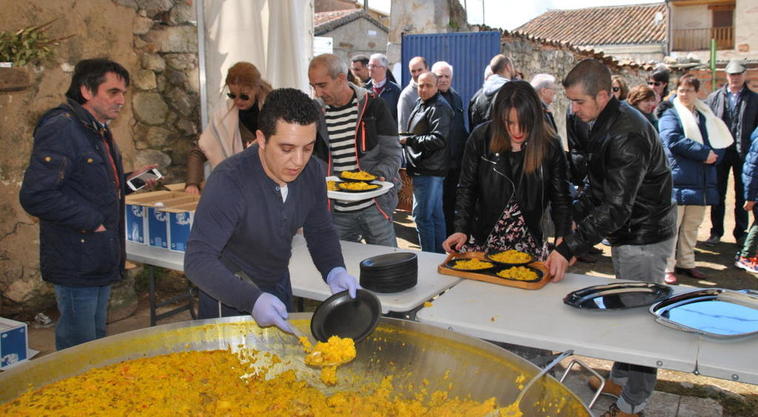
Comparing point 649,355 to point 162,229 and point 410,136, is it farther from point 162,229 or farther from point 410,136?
point 410,136

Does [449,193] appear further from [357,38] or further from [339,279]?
[357,38]

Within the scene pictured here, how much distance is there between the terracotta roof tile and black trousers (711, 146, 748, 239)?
2100 cm

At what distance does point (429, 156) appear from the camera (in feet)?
16.3

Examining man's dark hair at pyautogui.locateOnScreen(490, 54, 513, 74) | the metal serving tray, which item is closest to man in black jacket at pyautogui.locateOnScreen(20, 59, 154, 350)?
the metal serving tray

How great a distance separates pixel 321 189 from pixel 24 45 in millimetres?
2619

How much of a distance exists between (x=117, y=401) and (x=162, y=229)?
1.86m

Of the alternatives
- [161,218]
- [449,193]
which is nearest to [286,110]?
[161,218]

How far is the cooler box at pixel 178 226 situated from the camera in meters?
3.14

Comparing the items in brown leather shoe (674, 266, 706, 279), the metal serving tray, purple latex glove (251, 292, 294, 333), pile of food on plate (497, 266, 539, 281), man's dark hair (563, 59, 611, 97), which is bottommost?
brown leather shoe (674, 266, 706, 279)

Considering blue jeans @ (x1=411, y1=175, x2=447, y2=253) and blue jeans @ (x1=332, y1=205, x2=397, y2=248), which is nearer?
blue jeans @ (x1=332, y1=205, x2=397, y2=248)

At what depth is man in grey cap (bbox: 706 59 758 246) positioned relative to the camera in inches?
228

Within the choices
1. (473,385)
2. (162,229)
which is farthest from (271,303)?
(162,229)

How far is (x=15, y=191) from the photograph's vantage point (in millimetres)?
3975

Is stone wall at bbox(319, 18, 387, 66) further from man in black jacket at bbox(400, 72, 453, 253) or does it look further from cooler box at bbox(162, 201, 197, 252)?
cooler box at bbox(162, 201, 197, 252)
